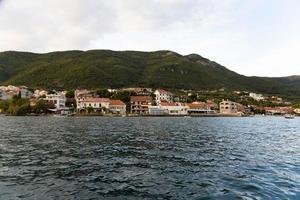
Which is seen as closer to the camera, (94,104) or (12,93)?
(94,104)

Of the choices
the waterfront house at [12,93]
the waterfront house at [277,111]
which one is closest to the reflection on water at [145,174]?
the waterfront house at [12,93]

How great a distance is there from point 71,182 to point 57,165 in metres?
4.28

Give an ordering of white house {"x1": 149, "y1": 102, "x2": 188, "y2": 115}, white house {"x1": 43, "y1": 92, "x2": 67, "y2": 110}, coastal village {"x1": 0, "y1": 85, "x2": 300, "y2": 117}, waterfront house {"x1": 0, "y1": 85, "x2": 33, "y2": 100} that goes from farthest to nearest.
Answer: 1. waterfront house {"x1": 0, "y1": 85, "x2": 33, "y2": 100}
2. white house {"x1": 43, "y1": 92, "x2": 67, "y2": 110}
3. white house {"x1": 149, "y1": 102, "x2": 188, "y2": 115}
4. coastal village {"x1": 0, "y1": 85, "x2": 300, "y2": 117}

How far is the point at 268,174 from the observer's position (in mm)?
16875

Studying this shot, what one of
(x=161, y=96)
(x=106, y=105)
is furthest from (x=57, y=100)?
(x=161, y=96)

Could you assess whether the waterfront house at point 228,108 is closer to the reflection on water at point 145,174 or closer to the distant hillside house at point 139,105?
the distant hillside house at point 139,105

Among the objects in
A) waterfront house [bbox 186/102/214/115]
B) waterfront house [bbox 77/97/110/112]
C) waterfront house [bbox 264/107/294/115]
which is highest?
waterfront house [bbox 77/97/110/112]

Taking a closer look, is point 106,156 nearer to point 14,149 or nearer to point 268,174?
point 14,149

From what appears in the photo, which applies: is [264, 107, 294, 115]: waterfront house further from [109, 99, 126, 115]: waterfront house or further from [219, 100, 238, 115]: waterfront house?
[109, 99, 126, 115]: waterfront house

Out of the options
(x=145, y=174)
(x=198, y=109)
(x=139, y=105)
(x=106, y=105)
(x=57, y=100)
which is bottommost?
(x=145, y=174)

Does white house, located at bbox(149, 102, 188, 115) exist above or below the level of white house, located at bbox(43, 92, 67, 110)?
below

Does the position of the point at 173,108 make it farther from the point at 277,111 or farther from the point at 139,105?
the point at 277,111

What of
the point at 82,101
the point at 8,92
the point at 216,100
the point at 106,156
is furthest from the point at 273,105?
the point at 106,156

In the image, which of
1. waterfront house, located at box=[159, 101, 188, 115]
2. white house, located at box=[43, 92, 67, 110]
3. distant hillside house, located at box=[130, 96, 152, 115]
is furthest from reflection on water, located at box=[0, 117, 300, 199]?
white house, located at box=[43, 92, 67, 110]
